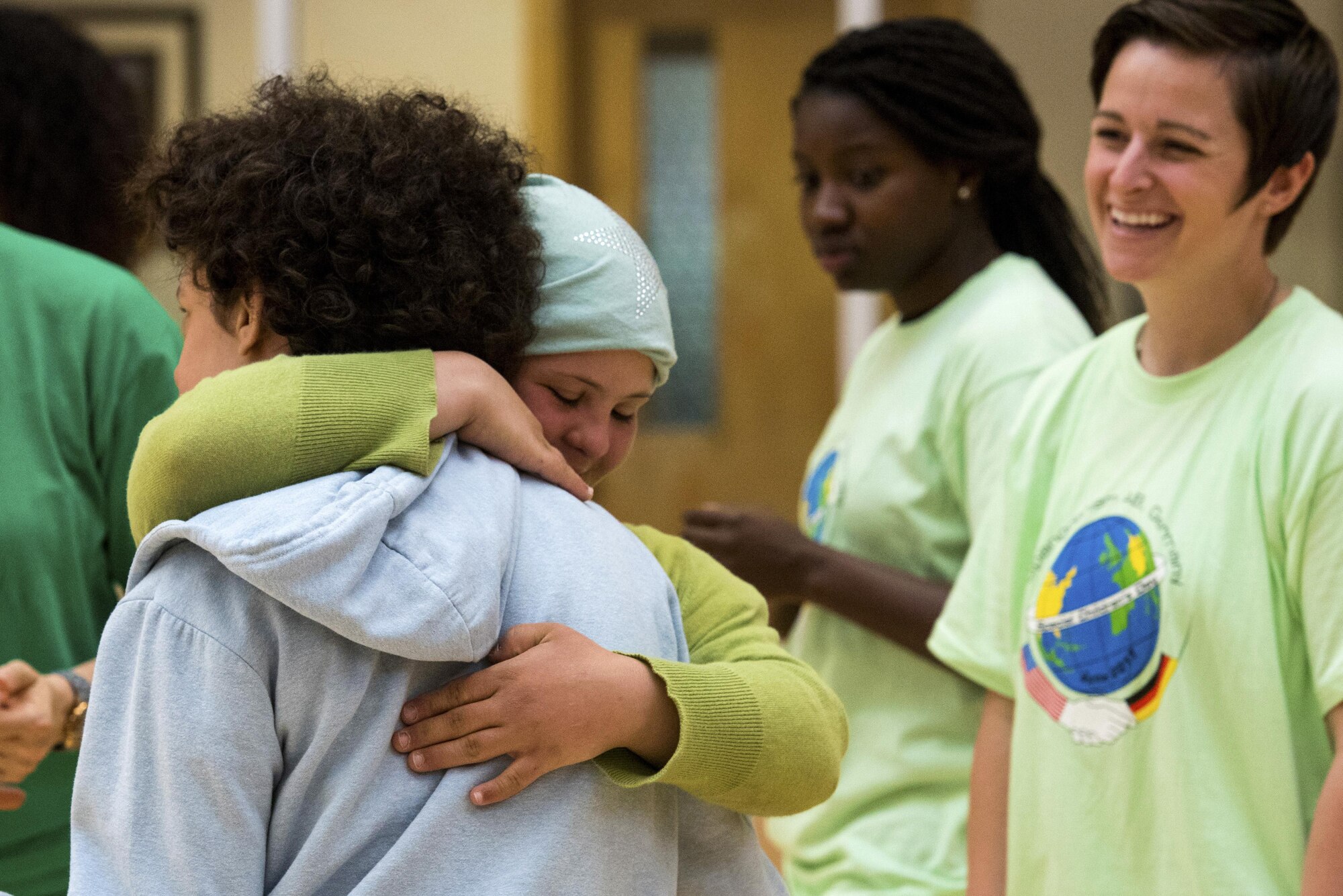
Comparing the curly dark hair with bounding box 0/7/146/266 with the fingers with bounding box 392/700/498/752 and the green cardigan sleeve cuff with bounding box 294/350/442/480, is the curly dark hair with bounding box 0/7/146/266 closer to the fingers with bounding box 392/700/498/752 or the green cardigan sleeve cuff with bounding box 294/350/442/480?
the green cardigan sleeve cuff with bounding box 294/350/442/480

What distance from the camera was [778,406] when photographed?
431 centimetres

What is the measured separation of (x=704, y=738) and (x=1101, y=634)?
74 cm

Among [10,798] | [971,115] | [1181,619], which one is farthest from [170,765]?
[971,115]

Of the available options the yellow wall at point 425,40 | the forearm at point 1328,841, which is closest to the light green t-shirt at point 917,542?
the forearm at point 1328,841

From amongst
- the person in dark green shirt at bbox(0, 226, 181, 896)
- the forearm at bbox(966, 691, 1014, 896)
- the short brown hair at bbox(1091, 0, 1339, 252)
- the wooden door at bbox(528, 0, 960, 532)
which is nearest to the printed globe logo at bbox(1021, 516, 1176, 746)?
the forearm at bbox(966, 691, 1014, 896)

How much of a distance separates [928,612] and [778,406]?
2.41 m

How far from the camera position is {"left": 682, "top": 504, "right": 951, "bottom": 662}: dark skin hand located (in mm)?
1938

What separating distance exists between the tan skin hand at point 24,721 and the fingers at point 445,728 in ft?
2.34

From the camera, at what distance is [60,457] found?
1646 millimetres

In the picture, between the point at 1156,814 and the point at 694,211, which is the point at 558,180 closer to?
the point at 1156,814

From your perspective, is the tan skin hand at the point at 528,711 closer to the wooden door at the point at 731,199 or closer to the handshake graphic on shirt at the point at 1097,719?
the handshake graphic on shirt at the point at 1097,719

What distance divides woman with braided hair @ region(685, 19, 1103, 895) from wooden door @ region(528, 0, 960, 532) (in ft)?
6.39

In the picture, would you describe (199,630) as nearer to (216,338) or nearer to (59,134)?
(216,338)

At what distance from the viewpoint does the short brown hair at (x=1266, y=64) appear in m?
1.53
